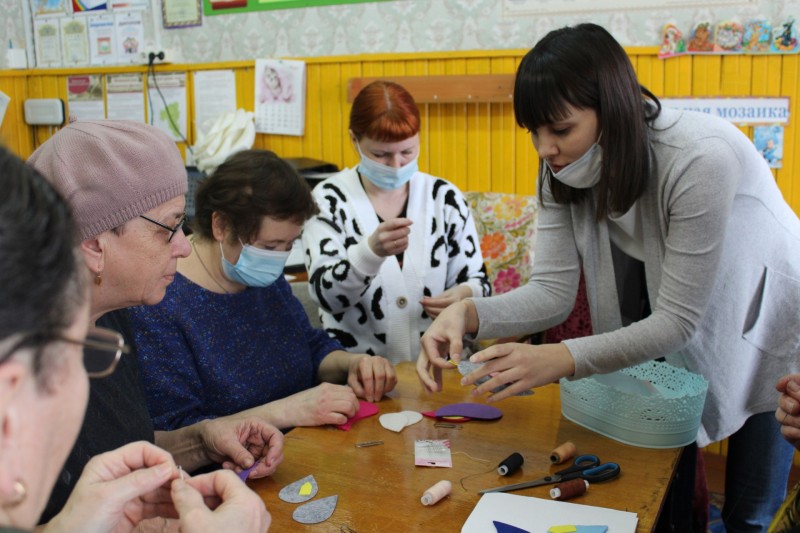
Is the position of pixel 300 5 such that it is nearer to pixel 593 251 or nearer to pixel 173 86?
pixel 173 86

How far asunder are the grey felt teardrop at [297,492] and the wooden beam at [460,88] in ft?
7.18

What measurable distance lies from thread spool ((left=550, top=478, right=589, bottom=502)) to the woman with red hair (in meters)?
0.99

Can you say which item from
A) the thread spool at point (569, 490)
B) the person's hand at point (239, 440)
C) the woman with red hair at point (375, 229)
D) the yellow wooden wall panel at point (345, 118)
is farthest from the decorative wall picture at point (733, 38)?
the person's hand at point (239, 440)

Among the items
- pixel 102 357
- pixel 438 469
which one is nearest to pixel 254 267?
pixel 438 469

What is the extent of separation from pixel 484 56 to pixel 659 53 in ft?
2.36

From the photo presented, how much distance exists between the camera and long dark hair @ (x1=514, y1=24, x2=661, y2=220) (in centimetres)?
148

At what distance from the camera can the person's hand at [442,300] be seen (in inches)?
83.7

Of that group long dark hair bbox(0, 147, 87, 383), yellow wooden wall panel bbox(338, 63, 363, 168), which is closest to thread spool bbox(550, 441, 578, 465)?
long dark hair bbox(0, 147, 87, 383)

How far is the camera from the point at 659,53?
288 centimetres

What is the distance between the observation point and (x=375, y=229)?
7.33 feet

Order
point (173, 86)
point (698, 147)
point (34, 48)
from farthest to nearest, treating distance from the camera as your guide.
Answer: point (34, 48), point (173, 86), point (698, 147)

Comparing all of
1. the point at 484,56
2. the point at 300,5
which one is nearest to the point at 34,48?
the point at 300,5

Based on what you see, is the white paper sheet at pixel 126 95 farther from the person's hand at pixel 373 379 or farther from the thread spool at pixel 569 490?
the thread spool at pixel 569 490

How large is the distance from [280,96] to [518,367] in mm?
2524
